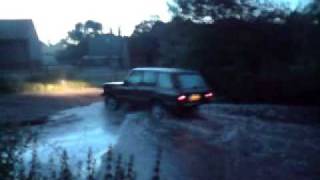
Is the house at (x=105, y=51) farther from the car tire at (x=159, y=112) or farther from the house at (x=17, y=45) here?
the car tire at (x=159, y=112)

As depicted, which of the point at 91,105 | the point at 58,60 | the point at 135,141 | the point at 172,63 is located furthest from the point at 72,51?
the point at 135,141

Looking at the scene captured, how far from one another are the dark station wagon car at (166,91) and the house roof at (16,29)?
4228 cm

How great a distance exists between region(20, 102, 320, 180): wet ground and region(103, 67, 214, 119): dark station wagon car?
463 millimetres

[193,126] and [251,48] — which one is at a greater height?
[251,48]

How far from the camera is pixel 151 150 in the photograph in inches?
555

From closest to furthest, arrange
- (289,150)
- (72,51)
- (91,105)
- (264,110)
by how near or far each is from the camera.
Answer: (289,150) < (264,110) < (91,105) < (72,51)

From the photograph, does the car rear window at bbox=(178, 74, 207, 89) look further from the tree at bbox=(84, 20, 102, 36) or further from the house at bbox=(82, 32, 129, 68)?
the tree at bbox=(84, 20, 102, 36)

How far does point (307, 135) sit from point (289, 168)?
5.29 metres

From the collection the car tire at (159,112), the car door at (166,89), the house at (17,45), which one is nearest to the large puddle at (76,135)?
the car tire at (159,112)

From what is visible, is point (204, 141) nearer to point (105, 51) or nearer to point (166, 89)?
point (166, 89)

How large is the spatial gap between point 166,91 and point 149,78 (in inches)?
45.9

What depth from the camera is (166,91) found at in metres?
20.5

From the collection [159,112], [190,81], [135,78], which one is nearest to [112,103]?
[135,78]

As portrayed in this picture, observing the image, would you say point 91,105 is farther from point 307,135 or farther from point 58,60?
point 58,60
